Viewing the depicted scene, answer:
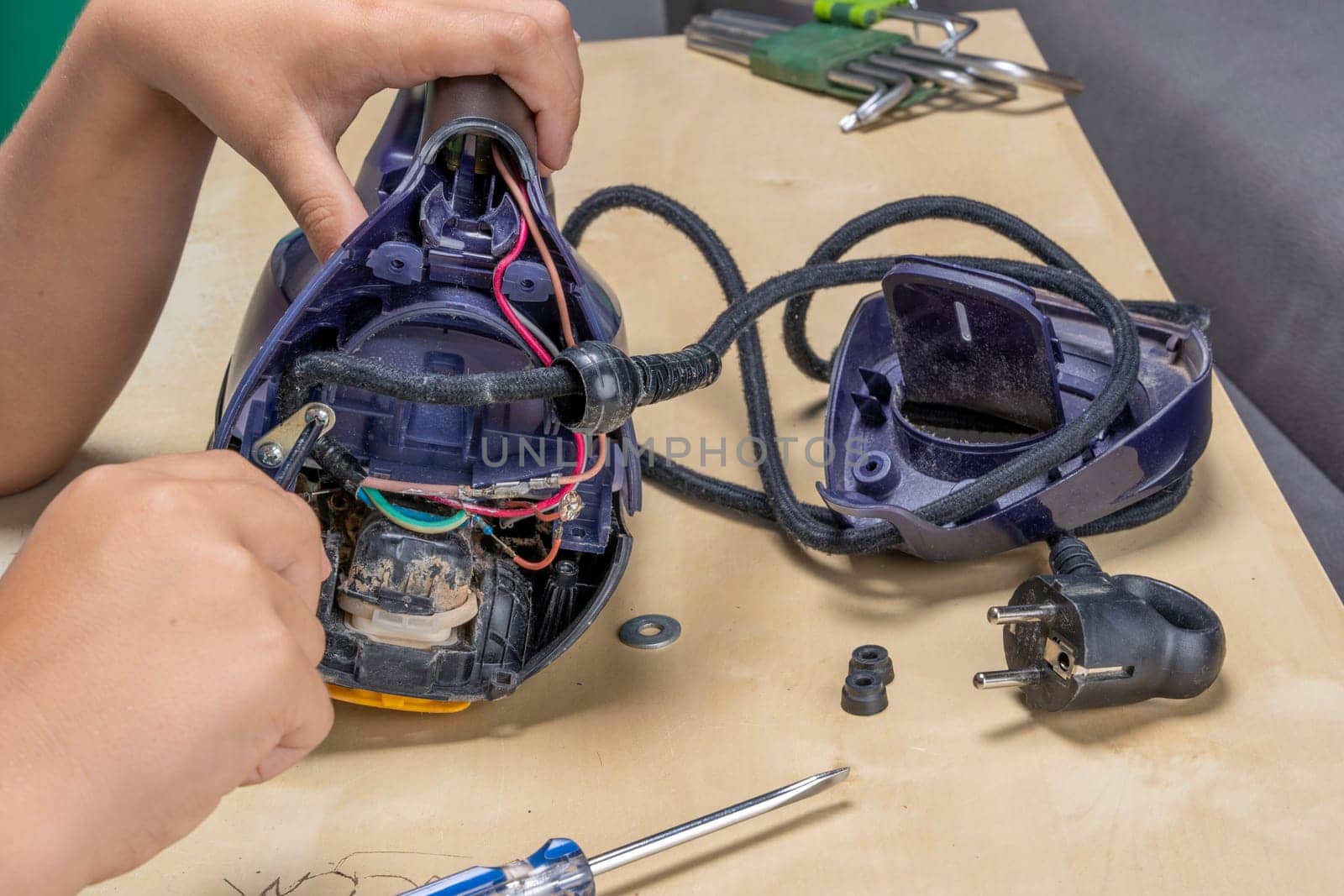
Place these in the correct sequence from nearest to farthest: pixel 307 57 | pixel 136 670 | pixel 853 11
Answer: pixel 136 670, pixel 307 57, pixel 853 11

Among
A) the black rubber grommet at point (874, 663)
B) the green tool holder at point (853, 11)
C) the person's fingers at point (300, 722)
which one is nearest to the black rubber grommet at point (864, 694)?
the black rubber grommet at point (874, 663)

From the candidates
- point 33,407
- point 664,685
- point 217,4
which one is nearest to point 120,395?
point 33,407

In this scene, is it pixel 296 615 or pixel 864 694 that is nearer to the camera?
pixel 296 615

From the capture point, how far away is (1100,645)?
0.52 meters

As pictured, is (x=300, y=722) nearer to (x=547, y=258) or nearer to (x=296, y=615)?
(x=296, y=615)

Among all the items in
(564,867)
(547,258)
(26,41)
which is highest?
(26,41)

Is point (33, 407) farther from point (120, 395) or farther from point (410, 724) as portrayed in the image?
point (410, 724)

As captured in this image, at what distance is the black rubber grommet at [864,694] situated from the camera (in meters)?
0.55

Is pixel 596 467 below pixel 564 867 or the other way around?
the other way around

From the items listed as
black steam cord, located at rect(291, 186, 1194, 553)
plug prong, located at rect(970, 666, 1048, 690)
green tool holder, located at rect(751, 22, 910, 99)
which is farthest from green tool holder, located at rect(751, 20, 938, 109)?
plug prong, located at rect(970, 666, 1048, 690)

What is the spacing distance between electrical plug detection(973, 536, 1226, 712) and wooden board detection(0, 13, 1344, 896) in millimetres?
19

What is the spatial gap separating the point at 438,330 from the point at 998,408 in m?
0.31

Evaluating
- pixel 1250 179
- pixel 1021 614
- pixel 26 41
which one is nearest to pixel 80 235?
pixel 1021 614

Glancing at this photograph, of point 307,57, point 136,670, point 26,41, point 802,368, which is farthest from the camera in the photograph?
point 26,41
